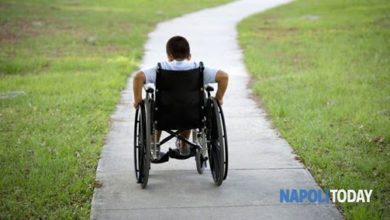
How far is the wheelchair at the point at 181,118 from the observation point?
5.15 metres

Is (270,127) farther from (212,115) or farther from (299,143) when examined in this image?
(212,115)

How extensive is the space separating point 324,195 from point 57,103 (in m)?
4.77

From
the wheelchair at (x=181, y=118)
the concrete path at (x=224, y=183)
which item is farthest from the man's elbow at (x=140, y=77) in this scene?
the concrete path at (x=224, y=183)

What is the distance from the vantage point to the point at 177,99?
521cm

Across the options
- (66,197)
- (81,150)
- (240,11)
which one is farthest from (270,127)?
(240,11)

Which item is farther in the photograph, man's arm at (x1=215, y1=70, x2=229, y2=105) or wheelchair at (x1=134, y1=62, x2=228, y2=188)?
man's arm at (x1=215, y1=70, x2=229, y2=105)

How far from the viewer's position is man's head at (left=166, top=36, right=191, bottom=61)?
5.23 m

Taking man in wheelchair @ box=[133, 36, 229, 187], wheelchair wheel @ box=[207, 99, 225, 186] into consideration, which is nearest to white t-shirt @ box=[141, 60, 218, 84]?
man in wheelchair @ box=[133, 36, 229, 187]

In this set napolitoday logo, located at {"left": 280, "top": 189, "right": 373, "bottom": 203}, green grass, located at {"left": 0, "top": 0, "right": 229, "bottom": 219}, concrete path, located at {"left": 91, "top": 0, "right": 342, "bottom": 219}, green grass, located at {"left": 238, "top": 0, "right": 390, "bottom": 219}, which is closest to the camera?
concrete path, located at {"left": 91, "top": 0, "right": 342, "bottom": 219}

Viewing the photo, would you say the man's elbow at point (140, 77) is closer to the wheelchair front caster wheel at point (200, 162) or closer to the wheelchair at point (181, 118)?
the wheelchair at point (181, 118)

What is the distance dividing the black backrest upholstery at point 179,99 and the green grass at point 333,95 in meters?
1.34

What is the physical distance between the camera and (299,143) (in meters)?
6.75

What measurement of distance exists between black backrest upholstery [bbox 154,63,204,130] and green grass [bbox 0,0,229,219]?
37.4 inches

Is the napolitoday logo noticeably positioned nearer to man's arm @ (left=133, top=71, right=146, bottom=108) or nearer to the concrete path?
the concrete path
